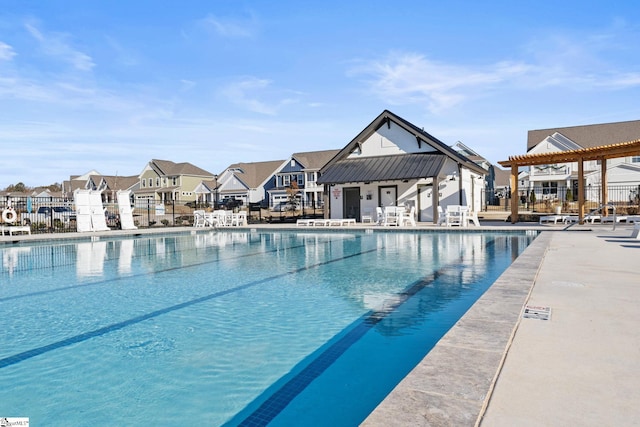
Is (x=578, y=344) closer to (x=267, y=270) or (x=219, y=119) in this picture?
(x=267, y=270)

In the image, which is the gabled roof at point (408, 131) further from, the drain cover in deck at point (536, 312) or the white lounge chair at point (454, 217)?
the drain cover in deck at point (536, 312)

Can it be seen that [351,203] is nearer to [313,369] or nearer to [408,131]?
[408,131]

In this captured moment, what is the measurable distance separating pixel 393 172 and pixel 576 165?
23.9 metres

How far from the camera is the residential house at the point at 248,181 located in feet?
165

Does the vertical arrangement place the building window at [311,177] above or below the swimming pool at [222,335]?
above

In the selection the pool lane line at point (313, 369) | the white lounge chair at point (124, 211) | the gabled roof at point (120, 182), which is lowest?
the pool lane line at point (313, 369)

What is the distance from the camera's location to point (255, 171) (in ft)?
171

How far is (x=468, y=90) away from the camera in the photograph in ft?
61.8

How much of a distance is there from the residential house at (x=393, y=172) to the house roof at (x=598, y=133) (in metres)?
18.3

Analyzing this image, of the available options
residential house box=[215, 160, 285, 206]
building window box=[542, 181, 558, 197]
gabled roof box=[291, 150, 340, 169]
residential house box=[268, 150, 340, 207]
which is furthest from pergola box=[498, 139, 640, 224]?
residential house box=[215, 160, 285, 206]

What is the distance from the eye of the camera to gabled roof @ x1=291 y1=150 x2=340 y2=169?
46319 mm

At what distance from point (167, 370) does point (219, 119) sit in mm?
23331

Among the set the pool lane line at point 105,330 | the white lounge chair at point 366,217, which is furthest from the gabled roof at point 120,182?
the pool lane line at point 105,330

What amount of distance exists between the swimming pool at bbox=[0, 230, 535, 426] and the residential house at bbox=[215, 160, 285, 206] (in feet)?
132
